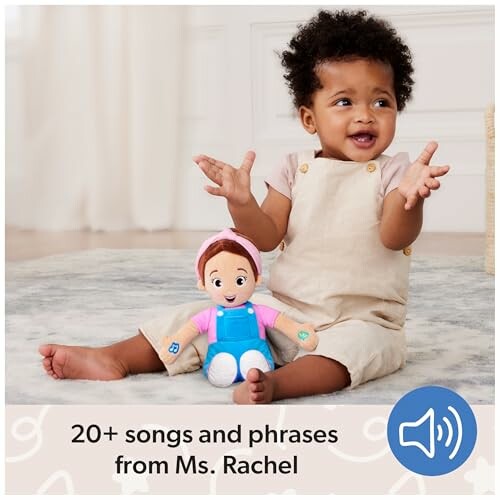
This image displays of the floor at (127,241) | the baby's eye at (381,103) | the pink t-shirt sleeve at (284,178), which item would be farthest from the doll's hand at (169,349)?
the floor at (127,241)

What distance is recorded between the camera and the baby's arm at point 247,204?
90 cm

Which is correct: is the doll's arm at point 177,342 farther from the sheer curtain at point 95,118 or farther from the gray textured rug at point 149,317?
the sheer curtain at point 95,118

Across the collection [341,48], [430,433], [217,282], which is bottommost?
[430,433]

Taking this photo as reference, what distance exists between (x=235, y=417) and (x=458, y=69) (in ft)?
5.75

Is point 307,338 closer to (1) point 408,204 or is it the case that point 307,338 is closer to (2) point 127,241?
(1) point 408,204

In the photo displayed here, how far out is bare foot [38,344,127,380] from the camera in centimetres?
89

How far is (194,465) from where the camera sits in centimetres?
64

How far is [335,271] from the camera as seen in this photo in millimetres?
954

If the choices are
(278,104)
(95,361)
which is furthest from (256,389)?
(278,104)

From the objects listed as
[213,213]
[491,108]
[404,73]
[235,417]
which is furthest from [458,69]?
[235,417]

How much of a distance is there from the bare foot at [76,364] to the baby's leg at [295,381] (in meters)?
0.16

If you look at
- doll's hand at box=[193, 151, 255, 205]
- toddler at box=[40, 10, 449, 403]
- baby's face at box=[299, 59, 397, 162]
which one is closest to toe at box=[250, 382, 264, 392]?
toddler at box=[40, 10, 449, 403]

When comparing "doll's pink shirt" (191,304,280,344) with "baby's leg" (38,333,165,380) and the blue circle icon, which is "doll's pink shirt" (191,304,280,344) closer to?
"baby's leg" (38,333,165,380)

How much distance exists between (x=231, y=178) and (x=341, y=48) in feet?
0.66
